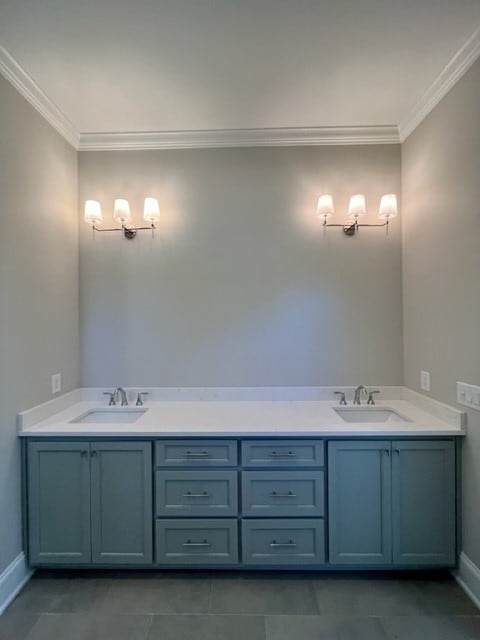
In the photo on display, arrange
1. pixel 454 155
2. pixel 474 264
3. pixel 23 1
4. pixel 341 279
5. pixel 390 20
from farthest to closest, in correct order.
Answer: pixel 341 279, pixel 454 155, pixel 474 264, pixel 390 20, pixel 23 1

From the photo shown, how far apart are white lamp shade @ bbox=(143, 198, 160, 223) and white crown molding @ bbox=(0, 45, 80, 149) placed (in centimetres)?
73

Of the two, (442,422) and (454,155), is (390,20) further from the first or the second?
(442,422)

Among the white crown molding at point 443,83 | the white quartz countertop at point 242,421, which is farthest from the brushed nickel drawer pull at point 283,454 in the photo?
the white crown molding at point 443,83

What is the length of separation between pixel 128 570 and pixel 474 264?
2636 millimetres

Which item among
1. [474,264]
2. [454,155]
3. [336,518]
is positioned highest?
[454,155]

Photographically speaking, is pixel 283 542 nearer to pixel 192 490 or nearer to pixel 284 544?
pixel 284 544

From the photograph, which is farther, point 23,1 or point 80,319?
point 80,319

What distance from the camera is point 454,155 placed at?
2006 mm

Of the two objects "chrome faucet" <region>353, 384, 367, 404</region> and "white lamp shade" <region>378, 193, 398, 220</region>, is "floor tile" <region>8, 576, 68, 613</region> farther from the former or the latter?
"white lamp shade" <region>378, 193, 398, 220</region>

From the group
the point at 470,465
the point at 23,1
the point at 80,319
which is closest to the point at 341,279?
the point at 470,465

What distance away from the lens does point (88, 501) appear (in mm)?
2035

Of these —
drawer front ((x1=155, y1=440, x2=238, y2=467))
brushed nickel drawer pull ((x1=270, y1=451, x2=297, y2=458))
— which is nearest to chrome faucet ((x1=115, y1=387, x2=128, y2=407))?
drawer front ((x1=155, y1=440, x2=238, y2=467))

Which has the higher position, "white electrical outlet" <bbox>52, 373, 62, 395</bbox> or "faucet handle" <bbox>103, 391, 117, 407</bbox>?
"white electrical outlet" <bbox>52, 373, 62, 395</bbox>

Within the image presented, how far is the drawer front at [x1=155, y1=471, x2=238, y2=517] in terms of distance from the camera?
2.03 metres
